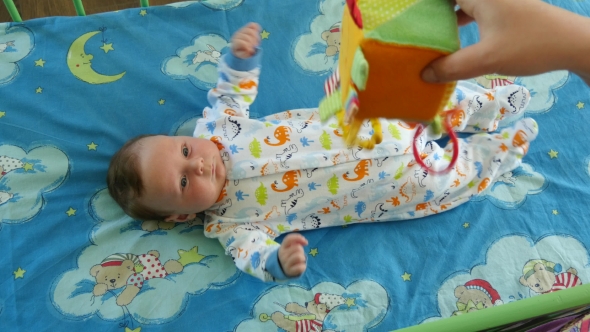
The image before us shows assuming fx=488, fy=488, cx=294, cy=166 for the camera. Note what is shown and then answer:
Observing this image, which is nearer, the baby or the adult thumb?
the adult thumb

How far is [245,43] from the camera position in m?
1.15

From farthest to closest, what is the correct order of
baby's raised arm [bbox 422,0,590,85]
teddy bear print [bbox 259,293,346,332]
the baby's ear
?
the baby's ear → teddy bear print [bbox 259,293,346,332] → baby's raised arm [bbox 422,0,590,85]

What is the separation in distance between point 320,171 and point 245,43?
350mm

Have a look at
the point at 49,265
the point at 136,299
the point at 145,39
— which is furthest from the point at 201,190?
the point at 145,39

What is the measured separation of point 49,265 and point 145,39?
64 centimetres

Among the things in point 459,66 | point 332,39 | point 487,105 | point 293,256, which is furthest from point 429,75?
point 332,39

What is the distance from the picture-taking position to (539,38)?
1.98ft

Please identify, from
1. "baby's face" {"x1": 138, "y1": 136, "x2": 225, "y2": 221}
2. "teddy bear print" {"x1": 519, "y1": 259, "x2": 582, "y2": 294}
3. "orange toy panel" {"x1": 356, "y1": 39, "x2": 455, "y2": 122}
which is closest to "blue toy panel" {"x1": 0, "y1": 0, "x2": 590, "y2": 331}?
"teddy bear print" {"x1": 519, "y1": 259, "x2": 582, "y2": 294}

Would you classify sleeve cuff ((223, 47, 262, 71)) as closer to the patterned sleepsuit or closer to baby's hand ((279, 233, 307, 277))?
the patterned sleepsuit

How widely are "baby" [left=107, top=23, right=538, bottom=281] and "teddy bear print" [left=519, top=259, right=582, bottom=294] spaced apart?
205mm

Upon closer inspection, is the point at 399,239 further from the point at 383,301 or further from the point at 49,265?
the point at 49,265

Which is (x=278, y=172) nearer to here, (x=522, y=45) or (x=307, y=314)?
(x=307, y=314)

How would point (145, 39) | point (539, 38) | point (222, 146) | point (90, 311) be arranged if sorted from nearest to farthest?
Result: point (539, 38)
point (90, 311)
point (222, 146)
point (145, 39)

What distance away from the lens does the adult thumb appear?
604 mm
